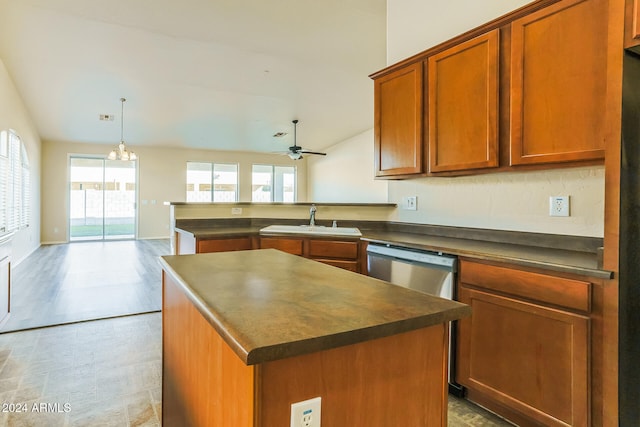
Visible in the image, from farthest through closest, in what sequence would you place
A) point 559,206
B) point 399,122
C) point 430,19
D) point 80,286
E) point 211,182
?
point 211,182
point 80,286
point 430,19
point 399,122
point 559,206

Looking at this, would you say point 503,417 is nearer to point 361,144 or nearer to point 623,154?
point 623,154

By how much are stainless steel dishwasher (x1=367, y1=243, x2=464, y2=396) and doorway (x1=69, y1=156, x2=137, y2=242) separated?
8426mm

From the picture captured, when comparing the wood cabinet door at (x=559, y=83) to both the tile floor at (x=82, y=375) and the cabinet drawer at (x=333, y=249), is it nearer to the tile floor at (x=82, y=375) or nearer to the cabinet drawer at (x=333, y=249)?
the cabinet drawer at (x=333, y=249)

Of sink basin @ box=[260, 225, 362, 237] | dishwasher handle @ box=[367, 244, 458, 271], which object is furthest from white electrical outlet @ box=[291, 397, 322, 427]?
sink basin @ box=[260, 225, 362, 237]

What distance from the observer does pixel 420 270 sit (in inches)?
83.4

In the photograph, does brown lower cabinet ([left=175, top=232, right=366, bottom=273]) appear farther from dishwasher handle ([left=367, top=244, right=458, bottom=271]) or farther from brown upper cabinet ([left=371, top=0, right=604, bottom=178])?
brown upper cabinet ([left=371, top=0, right=604, bottom=178])

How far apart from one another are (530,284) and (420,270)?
0.64 metres

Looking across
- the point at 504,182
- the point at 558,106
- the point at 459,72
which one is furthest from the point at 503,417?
the point at 459,72

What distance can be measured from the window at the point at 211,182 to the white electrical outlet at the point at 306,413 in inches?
381

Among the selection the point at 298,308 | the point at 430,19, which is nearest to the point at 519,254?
the point at 298,308

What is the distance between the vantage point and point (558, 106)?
176cm

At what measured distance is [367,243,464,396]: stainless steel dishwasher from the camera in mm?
1938

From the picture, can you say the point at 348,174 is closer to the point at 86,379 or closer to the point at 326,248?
the point at 326,248

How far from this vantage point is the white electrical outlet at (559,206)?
1.94 metres
